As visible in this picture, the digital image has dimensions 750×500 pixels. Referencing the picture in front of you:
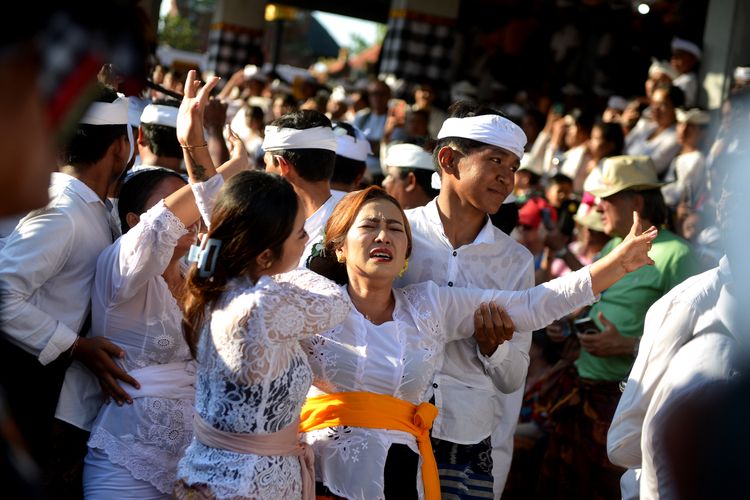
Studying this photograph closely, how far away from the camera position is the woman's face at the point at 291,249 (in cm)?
282

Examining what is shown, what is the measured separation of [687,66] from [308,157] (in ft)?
20.0

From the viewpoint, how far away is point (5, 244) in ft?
10.8

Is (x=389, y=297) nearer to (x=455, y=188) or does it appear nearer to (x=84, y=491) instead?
(x=455, y=188)

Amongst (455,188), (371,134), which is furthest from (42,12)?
(371,134)

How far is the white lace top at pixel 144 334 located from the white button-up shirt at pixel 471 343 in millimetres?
958

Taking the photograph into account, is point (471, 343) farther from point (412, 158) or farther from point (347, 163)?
point (412, 158)

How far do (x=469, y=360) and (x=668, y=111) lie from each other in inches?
203

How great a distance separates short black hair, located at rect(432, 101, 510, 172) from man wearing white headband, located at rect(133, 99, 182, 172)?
1.65 metres

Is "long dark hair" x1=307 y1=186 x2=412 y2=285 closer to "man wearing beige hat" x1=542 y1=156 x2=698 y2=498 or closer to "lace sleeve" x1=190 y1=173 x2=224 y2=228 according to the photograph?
"lace sleeve" x1=190 y1=173 x2=224 y2=228

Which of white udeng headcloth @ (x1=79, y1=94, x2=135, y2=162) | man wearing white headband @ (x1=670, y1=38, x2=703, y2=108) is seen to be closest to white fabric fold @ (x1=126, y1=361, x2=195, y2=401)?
white udeng headcloth @ (x1=79, y1=94, x2=135, y2=162)

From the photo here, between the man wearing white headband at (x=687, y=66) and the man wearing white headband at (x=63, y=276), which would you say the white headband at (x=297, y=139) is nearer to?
the man wearing white headband at (x=63, y=276)

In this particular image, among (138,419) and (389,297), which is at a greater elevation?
(389,297)

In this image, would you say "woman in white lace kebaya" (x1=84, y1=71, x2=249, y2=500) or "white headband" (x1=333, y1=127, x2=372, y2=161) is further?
"white headband" (x1=333, y1=127, x2=372, y2=161)

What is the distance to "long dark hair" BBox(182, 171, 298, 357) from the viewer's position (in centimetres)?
276
